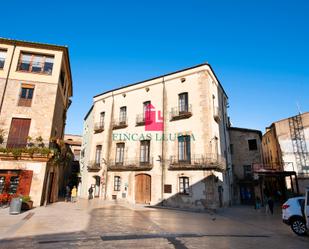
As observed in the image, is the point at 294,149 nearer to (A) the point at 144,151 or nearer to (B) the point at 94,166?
(A) the point at 144,151

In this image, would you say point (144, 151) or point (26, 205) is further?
point (144, 151)

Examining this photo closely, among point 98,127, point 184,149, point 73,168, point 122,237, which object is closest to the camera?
point 122,237

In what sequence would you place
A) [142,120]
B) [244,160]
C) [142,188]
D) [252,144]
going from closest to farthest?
[142,188], [142,120], [244,160], [252,144]

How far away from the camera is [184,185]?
18.2 metres

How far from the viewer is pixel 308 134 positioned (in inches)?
885

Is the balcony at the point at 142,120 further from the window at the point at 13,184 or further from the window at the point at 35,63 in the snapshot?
the window at the point at 13,184

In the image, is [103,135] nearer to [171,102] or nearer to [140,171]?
[140,171]

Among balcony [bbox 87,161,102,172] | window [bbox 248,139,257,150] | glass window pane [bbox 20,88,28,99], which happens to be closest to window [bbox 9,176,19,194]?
glass window pane [bbox 20,88,28,99]

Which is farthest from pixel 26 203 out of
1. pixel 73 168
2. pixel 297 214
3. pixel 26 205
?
pixel 73 168

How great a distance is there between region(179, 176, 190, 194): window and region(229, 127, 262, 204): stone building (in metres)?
8.38

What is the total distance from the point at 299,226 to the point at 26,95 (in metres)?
19.7

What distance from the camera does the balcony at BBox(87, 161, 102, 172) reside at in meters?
23.7

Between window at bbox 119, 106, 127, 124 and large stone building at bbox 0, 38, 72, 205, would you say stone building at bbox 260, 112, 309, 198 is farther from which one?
large stone building at bbox 0, 38, 72, 205

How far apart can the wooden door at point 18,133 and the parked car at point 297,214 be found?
672 inches
